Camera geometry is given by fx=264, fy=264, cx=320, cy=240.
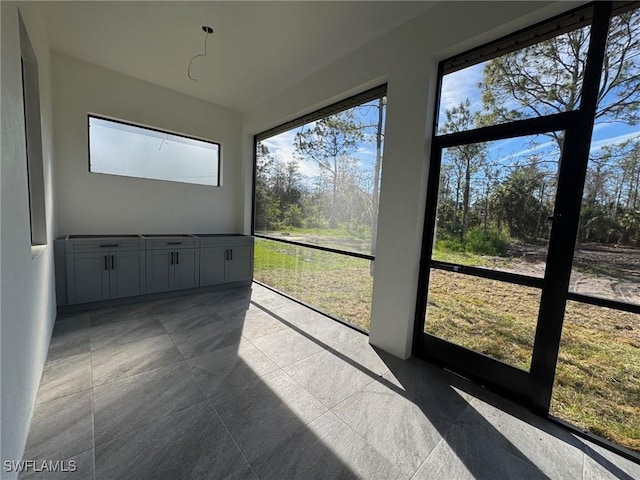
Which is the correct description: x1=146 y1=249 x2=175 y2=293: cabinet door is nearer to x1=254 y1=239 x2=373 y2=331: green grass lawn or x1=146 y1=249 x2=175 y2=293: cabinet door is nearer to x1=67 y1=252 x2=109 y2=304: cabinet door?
x1=67 y1=252 x2=109 y2=304: cabinet door

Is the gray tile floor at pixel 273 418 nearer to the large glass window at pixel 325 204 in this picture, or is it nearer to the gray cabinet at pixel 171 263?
the large glass window at pixel 325 204

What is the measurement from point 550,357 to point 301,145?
3570 mm

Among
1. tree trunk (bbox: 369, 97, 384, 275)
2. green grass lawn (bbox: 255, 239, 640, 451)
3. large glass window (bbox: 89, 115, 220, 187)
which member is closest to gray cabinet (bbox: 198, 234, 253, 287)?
large glass window (bbox: 89, 115, 220, 187)

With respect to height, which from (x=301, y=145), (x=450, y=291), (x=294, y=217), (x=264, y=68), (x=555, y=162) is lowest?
(x=450, y=291)

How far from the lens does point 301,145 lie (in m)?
3.91

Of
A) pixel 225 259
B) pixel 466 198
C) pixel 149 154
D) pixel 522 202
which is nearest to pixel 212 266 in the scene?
pixel 225 259

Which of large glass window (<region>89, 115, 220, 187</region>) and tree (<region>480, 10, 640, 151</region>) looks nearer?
tree (<region>480, 10, 640, 151</region>)

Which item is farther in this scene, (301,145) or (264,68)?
(301,145)

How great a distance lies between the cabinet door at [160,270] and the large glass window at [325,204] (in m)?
1.46

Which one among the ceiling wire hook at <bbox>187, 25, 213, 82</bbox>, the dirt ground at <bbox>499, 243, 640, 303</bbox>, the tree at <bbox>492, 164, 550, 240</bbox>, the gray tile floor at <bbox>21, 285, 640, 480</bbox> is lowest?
the gray tile floor at <bbox>21, 285, 640, 480</bbox>

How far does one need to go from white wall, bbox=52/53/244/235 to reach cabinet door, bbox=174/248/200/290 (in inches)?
24.3

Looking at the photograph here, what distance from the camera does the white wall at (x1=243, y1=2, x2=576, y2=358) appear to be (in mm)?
2057

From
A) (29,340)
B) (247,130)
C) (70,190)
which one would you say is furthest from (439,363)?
(70,190)

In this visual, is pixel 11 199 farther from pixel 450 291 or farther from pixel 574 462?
pixel 574 462
